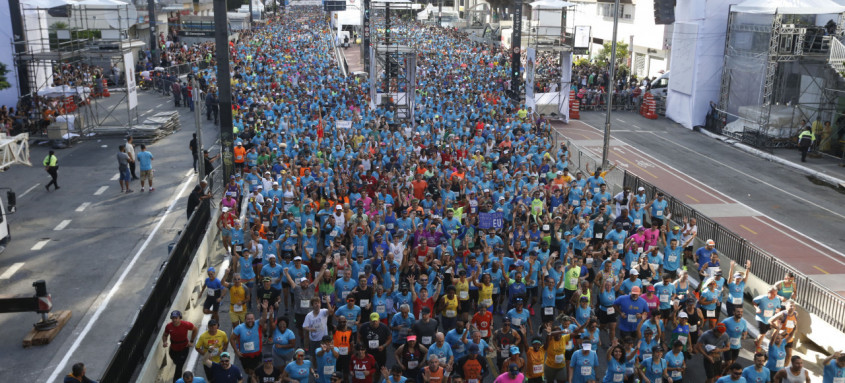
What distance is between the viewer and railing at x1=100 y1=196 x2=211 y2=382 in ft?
33.3

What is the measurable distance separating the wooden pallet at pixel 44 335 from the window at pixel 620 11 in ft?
164

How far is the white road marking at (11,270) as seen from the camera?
16.0 m

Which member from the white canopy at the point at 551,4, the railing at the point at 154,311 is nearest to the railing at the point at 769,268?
the railing at the point at 154,311

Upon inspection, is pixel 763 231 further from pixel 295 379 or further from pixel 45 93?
pixel 45 93

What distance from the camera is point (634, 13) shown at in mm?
56031

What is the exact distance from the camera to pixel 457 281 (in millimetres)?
12461

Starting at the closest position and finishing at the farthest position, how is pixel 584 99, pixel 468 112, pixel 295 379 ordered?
pixel 295 379 < pixel 468 112 < pixel 584 99

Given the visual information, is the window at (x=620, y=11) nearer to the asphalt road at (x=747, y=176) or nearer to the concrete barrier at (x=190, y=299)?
the asphalt road at (x=747, y=176)

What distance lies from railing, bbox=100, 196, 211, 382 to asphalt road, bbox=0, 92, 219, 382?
3.30 ft

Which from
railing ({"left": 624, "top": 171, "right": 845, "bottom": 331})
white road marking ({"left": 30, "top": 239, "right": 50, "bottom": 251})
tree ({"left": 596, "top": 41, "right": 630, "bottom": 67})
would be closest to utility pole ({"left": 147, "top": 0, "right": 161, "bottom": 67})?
tree ({"left": 596, "top": 41, "right": 630, "bottom": 67})

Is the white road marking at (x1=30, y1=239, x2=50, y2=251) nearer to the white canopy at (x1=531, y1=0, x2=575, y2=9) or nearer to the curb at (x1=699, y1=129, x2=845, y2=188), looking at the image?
the curb at (x1=699, y1=129, x2=845, y2=188)

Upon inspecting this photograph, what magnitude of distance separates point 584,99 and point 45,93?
2665cm

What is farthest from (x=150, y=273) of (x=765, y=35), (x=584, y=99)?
(x=584, y=99)

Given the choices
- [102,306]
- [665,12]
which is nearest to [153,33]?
[665,12]
